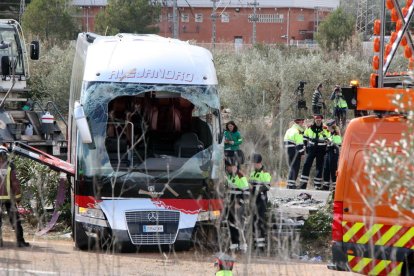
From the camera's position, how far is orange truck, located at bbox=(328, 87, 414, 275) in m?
10.2

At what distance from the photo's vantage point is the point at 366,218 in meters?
10.3

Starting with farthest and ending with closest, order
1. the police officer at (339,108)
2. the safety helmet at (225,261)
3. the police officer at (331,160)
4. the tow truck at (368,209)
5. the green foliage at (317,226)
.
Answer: the police officer at (339,108) < the police officer at (331,160) < the green foliage at (317,226) < the tow truck at (368,209) < the safety helmet at (225,261)

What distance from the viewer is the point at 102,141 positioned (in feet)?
47.3

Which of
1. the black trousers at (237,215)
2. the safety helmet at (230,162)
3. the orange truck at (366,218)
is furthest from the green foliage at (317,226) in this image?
the orange truck at (366,218)

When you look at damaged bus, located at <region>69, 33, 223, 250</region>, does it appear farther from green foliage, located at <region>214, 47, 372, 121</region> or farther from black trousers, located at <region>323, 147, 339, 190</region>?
green foliage, located at <region>214, 47, 372, 121</region>

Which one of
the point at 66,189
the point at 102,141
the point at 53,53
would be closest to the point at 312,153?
the point at 66,189

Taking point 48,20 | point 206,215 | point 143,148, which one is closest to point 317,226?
point 206,215

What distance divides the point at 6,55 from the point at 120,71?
29.5 feet

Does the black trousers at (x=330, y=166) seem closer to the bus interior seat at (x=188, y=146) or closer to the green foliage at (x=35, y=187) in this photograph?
the bus interior seat at (x=188, y=146)

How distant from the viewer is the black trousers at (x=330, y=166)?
809 inches

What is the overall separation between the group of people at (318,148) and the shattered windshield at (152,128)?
18.1 ft

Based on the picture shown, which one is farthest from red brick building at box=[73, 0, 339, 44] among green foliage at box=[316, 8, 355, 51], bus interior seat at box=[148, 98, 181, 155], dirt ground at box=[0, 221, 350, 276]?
dirt ground at box=[0, 221, 350, 276]

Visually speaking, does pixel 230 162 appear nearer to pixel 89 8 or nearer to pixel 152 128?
pixel 152 128

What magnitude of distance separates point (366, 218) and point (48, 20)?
50.5 metres
